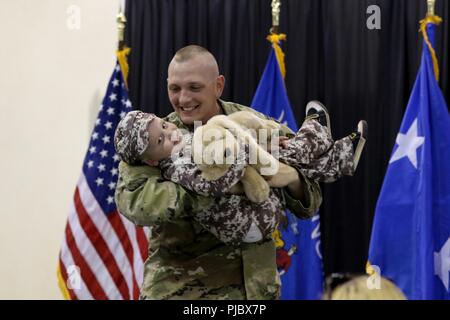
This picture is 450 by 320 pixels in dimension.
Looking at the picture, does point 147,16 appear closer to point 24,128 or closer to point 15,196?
point 24,128

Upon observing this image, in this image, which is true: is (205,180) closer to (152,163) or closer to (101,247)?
(152,163)

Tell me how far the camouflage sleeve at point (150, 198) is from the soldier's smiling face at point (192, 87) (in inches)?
10.1

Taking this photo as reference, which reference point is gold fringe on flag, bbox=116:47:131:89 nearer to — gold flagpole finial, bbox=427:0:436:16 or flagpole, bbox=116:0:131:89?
flagpole, bbox=116:0:131:89

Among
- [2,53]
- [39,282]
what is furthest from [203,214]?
[2,53]

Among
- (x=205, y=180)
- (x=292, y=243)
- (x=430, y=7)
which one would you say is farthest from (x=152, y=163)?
(x=430, y=7)

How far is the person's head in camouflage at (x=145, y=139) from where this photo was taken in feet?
5.29

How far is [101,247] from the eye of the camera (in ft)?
10.3

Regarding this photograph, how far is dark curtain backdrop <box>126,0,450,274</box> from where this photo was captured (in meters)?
3.06

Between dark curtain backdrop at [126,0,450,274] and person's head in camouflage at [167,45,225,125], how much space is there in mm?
1391

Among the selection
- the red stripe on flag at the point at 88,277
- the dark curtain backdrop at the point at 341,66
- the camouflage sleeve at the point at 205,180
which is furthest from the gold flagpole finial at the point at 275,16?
the camouflage sleeve at the point at 205,180

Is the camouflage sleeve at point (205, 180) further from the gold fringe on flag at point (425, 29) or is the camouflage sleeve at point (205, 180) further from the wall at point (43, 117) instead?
the wall at point (43, 117)

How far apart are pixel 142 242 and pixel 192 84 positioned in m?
1.50

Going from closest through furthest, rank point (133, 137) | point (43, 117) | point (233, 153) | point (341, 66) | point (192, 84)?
1. point (233, 153)
2. point (133, 137)
3. point (192, 84)
4. point (341, 66)
5. point (43, 117)

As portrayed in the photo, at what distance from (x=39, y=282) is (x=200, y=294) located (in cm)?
237
